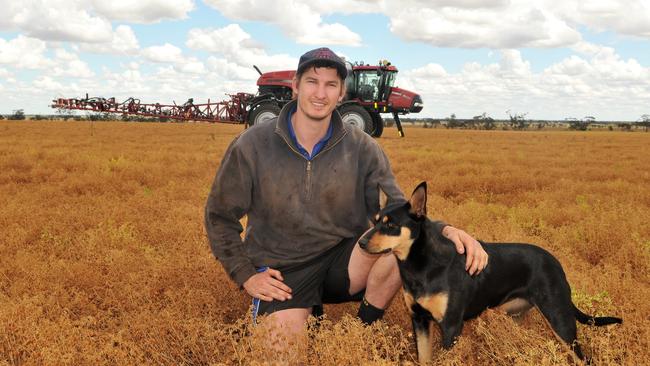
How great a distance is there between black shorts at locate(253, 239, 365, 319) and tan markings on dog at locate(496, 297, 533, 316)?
104 cm

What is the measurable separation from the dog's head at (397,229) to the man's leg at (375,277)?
27 centimetres

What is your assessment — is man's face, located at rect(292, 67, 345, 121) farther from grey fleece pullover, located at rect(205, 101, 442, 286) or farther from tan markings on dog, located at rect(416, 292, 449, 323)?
tan markings on dog, located at rect(416, 292, 449, 323)

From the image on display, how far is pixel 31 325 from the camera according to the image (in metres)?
3.75

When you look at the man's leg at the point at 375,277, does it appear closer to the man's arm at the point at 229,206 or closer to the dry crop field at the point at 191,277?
the dry crop field at the point at 191,277

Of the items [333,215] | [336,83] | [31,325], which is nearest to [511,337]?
[333,215]

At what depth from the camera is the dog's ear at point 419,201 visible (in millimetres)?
3111

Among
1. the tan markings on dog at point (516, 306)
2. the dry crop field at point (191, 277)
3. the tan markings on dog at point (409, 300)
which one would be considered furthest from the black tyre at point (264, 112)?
the tan markings on dog at point (409, 300)

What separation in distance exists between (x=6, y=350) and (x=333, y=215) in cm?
243

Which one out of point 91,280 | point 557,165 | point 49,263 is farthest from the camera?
point 557,165

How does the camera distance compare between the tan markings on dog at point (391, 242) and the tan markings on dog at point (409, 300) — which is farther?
the tan markings on dog at point (409, 300)

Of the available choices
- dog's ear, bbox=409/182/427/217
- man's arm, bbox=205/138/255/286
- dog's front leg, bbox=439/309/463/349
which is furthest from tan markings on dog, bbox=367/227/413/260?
man's arm, bbox=205/138/255/286

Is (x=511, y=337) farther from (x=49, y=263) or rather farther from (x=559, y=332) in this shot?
(x=49, y=263)

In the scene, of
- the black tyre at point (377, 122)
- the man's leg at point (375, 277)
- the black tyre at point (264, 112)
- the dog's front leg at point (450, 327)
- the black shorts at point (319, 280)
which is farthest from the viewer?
the black tyre at point (377, 122)

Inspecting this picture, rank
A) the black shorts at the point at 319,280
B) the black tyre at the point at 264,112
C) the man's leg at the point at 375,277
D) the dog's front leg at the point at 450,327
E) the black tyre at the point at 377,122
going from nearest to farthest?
the dog's front leg at the point at 450,327 < the man's leg at the point at 375,277 < the black shorts at the point at 319,280 < the black tyre at the point at 264,112 < the black tyre at the point at 377,122
